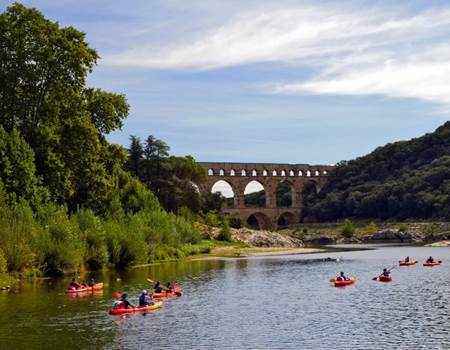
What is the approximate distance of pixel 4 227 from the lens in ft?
167

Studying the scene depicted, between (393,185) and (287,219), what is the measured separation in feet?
101

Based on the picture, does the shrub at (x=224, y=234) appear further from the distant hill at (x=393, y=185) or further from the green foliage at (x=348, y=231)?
the distant hill at (x=393, y=185)

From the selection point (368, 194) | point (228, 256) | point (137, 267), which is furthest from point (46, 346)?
point (368, 194)

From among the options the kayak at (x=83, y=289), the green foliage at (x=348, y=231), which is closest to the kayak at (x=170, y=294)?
the kayak at (x=83, y=289)

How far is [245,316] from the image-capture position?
3597 centimetres

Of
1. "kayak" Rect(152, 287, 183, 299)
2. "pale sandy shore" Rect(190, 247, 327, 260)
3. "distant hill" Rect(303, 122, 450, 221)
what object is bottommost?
"kayak" Rect(152, 287, 183, 299)

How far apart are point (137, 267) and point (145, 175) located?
130 ft

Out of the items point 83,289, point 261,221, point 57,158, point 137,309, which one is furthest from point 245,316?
point 261,221

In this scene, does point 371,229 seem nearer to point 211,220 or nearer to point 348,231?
point 348,231

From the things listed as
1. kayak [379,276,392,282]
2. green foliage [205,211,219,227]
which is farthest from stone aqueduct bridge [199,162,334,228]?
kayak [379,276,392,282]

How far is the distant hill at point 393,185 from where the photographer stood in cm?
14662

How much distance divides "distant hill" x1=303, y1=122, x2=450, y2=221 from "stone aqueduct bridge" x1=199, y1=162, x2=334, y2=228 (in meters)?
3.31

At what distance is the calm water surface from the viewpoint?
1169 inches

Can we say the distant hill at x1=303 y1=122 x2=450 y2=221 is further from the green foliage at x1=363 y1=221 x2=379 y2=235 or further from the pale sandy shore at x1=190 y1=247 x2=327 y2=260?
the pale sandy shore at x1=190 y1=247 x2=327 y2=260
